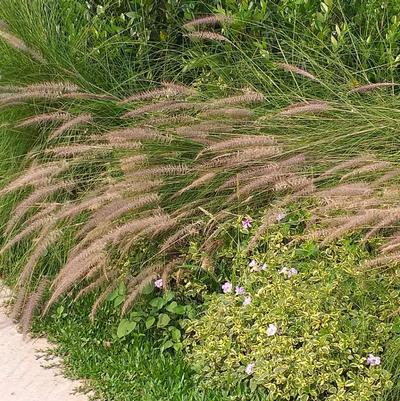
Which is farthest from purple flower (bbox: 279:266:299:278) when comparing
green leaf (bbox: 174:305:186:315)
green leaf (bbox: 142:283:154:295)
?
green leaf (bbox: 142:283:154:295)

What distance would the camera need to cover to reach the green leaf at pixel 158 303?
3.77 metres

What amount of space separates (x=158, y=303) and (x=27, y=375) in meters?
0.65

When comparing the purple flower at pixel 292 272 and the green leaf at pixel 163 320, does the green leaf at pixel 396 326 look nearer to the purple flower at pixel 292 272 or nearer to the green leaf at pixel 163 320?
the purple flower at pixel 292 272

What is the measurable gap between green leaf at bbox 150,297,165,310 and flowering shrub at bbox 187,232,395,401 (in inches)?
8.6

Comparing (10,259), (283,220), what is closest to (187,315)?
(283,220)

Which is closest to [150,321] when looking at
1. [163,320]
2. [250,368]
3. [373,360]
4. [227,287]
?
[163,320]

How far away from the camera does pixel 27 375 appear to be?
3705 mm

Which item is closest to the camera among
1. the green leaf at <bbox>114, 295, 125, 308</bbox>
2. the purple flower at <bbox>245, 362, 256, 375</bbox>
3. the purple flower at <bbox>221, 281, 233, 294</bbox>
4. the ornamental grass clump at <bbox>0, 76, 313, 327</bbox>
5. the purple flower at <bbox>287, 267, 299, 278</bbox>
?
the purple flower at <bbox>245, 362, 256, 375</bbox>

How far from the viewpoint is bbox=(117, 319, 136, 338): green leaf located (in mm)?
3762

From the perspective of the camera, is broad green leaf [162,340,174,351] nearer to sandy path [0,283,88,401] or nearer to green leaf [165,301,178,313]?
green leaf [165,301,178,313]

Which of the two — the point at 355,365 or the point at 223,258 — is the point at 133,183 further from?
the point at 355,365

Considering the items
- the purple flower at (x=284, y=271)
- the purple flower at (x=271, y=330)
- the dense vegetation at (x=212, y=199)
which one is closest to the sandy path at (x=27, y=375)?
the dense vegetation at (x=212, y=199)

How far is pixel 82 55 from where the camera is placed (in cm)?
484

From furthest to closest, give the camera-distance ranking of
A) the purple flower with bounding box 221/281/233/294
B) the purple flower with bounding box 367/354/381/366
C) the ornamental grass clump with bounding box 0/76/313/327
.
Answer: the ornamental grass clump with bounding box 0/76/313/327
the purple flower with bounding box 221/281/233/294
the purple flower with bounding box 367/354/381/366
